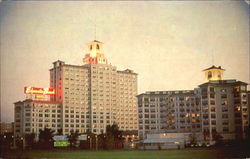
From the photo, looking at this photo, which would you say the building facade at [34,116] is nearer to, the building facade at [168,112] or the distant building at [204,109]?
the building facade at [168,112]

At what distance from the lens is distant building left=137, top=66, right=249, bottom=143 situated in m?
43.9

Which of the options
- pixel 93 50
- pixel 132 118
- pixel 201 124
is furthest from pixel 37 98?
pixel 201 124

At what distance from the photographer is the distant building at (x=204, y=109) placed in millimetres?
43875

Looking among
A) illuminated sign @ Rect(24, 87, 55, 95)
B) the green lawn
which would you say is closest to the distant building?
illuminated sign @ Rect(24, 87, 55, 95)

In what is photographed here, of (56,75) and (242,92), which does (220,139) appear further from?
(56,75)

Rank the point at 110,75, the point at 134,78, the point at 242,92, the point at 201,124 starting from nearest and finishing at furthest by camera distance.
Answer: the point at 242,92 < the point at 201,124 < the point at 110,75 < the point at 134,78

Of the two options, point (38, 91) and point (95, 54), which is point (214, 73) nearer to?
point (95, 54)

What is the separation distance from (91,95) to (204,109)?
22743 millimetres

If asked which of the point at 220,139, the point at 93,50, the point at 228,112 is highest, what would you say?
the point at 93,50

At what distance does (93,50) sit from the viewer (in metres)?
61.2

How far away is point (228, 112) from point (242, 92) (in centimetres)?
280

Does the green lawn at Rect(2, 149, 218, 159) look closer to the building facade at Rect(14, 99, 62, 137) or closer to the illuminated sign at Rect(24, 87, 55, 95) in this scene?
the illuminated sign at Rect(24, 87, 55, 95)

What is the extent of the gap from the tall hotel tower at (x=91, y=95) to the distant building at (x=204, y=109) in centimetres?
1002

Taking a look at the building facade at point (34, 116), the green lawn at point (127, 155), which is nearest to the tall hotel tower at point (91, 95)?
the building facade at point (34, 116)
